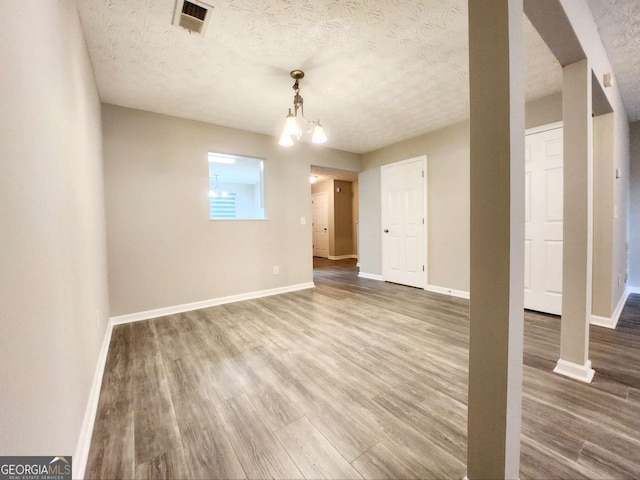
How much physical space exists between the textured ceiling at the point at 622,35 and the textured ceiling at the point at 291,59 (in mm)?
321

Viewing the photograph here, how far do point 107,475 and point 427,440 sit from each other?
1.42 metres

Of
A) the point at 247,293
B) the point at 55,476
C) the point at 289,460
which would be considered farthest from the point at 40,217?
the point at 247,293

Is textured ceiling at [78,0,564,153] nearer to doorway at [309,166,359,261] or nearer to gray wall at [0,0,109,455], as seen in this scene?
gray wall at [0,0,109,455]

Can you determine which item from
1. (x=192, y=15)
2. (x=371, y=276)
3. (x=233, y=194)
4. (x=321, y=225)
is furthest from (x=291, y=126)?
(x=233, y=194)

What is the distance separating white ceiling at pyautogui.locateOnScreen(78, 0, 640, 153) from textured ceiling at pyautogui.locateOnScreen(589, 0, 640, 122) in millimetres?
73

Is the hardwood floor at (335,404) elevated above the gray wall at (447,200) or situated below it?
below

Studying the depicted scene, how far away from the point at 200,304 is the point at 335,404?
2.50 metres

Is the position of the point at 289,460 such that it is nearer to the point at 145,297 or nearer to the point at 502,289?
the point at 502,289

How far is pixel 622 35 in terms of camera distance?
1.99 metres

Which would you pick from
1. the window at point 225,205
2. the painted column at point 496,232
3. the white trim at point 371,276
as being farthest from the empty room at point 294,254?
the window at point 225,205

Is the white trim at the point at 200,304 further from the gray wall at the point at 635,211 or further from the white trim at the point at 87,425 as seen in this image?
the gray wall at the point at 635,211

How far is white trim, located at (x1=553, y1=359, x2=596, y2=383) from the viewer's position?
1713 millimetres

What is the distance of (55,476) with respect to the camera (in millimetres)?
857

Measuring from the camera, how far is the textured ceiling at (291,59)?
66.9 inches
